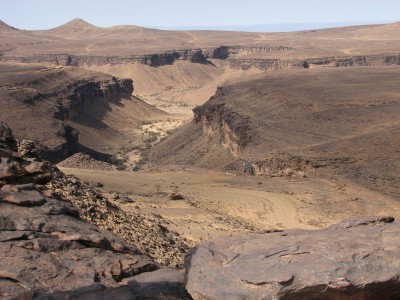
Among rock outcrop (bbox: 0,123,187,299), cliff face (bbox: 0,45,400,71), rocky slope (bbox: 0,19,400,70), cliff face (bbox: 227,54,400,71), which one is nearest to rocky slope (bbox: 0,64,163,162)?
cliff face (bbox: 227,54,400,71)

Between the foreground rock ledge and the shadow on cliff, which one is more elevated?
the foreground rock ledge

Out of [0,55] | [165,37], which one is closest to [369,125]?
[0,55]

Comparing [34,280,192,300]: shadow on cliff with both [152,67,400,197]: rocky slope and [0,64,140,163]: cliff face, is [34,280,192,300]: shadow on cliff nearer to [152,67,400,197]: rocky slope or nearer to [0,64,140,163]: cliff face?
[152,67,400,197]: rocky slope

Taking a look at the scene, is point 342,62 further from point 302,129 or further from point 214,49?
point 302,129

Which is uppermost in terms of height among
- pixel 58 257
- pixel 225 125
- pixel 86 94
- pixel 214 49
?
pixel 214 49

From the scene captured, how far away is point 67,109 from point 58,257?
40.8 meters

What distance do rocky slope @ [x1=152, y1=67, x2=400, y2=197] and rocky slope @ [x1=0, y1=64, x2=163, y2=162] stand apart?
23.5 ft

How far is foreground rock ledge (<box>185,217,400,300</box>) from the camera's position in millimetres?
6570

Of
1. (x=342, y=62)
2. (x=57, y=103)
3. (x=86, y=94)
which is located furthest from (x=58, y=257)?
(x=342, y=62)

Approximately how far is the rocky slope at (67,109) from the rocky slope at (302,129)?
7.17 m

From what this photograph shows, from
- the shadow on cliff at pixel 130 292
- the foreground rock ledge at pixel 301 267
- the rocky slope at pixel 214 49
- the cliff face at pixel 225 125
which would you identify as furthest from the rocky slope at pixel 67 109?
the rocky slope at pixel 214 49

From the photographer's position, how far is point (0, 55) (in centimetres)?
9431

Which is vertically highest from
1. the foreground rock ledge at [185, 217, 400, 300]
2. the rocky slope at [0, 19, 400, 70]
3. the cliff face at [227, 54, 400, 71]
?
the rocky slope at [0, 19, 400, 70]

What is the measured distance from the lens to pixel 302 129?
3175cm
